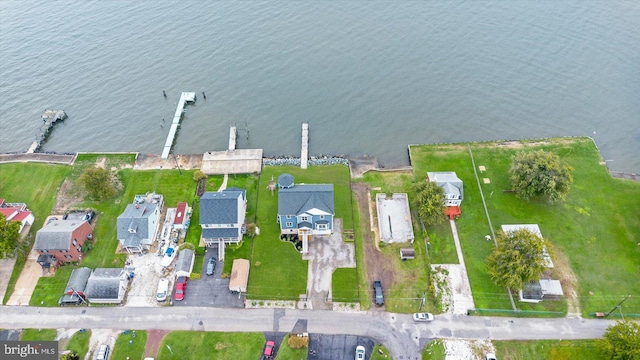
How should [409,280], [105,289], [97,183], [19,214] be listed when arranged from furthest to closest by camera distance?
[97,183], [19,214], [409,280], [105,289]

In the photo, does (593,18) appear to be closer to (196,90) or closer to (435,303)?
(435,303)

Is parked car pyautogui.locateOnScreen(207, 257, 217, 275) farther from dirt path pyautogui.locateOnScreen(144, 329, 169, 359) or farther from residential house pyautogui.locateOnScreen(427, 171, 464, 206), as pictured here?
residential house pyautogui.locateOnScreen(427, 171, 464, 206)

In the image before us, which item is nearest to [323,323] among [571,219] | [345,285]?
[345,285]

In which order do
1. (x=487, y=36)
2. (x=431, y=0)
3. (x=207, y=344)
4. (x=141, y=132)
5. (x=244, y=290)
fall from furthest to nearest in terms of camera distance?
1. (x=431, y=0)
2. (x=487, y=36)
3. (x=141, y=132)
4. (x=244, y=290)
5. (x=207, y=344)

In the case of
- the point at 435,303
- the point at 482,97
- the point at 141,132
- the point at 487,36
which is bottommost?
the point at 435,303

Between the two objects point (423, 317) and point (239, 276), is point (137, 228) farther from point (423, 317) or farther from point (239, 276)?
point (423, 317)

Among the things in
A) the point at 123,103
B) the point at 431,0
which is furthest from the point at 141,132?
the point at 431,0

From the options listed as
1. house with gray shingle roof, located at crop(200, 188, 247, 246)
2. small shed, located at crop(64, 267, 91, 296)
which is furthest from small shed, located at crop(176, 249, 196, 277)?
small shed, located at crop(64, 267, 91, 296)
